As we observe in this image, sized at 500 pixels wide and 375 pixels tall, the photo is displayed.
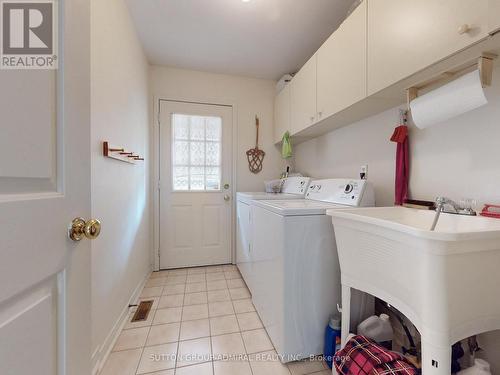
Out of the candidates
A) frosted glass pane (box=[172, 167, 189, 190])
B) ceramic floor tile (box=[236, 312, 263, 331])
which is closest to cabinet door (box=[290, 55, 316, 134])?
frosted glass pane (box=[172, 167, 189, 190])

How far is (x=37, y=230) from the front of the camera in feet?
1.54

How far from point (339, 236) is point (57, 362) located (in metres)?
1.12

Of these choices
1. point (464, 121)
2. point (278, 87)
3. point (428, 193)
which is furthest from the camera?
point (278, 87)

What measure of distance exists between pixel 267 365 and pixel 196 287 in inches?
46.4

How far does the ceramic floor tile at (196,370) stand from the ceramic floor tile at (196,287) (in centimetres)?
92

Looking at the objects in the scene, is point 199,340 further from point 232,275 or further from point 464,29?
point 464,29

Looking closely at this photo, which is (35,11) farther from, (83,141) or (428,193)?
(428,193)

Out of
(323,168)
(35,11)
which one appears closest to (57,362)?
(35,11)

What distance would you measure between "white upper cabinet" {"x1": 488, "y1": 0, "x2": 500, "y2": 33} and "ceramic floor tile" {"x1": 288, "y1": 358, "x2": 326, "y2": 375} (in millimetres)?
1728

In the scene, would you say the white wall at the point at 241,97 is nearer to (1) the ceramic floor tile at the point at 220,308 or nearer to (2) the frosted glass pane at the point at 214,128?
(2) the frosted glass pane at the point at 214,128

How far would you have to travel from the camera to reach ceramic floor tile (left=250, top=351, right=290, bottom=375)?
1273 millimetres

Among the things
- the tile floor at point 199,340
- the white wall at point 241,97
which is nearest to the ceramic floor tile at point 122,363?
the tile floor at point 199,340

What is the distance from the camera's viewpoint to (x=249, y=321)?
5.65ft

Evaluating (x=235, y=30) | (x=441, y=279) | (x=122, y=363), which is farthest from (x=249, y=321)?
(x=235, y=30)
